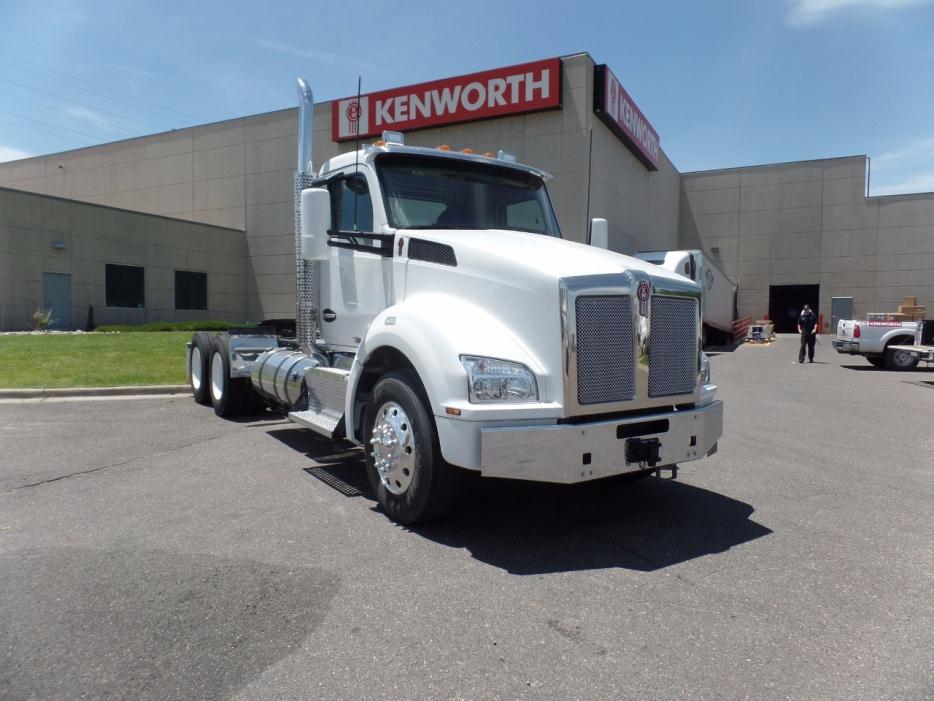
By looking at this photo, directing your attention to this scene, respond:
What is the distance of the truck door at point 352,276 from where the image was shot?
573 centimetres

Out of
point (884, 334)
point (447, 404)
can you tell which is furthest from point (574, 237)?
point (447, 404)

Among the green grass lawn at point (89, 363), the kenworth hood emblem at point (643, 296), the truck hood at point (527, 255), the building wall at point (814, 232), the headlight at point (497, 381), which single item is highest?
the building wall at point (814, 232)

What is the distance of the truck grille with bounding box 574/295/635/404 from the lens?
13.6 feet

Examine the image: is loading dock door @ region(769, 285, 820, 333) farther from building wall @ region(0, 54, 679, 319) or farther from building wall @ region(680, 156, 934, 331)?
building wall @ region(0, 54, 679, 319)

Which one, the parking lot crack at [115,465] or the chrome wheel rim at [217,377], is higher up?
A: the chrome wheel rim at [217,377]

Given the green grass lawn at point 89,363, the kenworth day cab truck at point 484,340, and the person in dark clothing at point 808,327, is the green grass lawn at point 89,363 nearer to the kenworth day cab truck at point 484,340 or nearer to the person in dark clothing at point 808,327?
the kenworth day cab truck at point 484,340

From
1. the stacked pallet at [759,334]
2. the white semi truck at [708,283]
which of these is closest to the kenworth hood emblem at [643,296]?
the white semi truck at [708,283]

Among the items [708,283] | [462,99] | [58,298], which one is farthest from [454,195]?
[58,298]

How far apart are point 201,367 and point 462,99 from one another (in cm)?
2030

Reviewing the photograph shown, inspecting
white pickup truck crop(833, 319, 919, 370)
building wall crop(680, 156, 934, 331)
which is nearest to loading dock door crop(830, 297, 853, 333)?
building wall crop(680, 156, 934, 331)

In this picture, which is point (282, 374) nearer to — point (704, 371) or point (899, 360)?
point (704, 371)

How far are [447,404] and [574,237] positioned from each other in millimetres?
22338

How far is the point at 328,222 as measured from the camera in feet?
19.4

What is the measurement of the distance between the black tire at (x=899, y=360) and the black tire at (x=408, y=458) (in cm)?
1873
